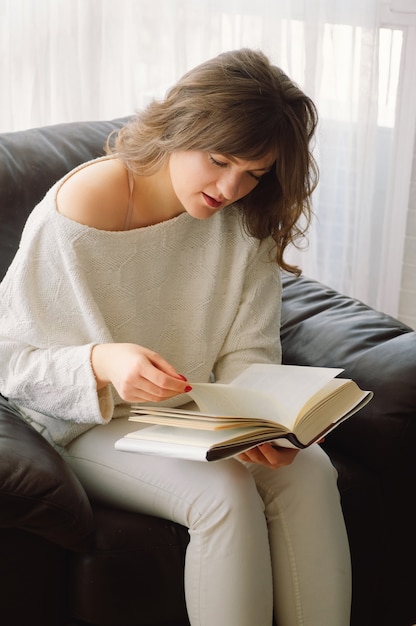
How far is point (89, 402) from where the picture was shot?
140cm

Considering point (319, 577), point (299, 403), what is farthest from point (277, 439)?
point (319, 577)

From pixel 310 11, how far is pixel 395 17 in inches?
13.4

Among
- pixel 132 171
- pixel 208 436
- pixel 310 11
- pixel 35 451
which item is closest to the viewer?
pixel 208 436

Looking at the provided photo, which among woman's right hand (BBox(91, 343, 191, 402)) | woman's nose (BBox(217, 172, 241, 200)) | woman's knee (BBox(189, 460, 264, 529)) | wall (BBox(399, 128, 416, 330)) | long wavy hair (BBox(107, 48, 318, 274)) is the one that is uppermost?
long wavy hair (BBox(107, 48, 318, 274))

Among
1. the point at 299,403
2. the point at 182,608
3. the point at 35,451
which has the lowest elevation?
the point at 182,608

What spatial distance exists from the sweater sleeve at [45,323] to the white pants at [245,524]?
4.3 inches

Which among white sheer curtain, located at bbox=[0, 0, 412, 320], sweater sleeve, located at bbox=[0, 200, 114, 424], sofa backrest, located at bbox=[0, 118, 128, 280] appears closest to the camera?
sweater sleeve, located at bbox=[0, 200, 114, 424]

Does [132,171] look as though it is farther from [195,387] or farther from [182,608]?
[182,608]

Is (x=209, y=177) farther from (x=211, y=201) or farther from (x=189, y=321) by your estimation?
(x=189, y=321)

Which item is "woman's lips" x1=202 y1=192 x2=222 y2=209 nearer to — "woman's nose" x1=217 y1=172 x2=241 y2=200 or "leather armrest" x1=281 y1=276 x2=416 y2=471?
"woman's nose" x1=217 y1=172 x2=241 y2=200

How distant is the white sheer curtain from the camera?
2340mm

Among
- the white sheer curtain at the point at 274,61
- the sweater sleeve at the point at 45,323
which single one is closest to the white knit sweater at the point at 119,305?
the sweater sleeve at the point at 45,323

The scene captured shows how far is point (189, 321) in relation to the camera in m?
1.65

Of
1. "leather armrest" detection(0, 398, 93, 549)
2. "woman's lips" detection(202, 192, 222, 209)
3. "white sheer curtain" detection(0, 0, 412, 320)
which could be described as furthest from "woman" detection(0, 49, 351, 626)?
"white sheer curtain" detection(0, 0, 412, 320)
